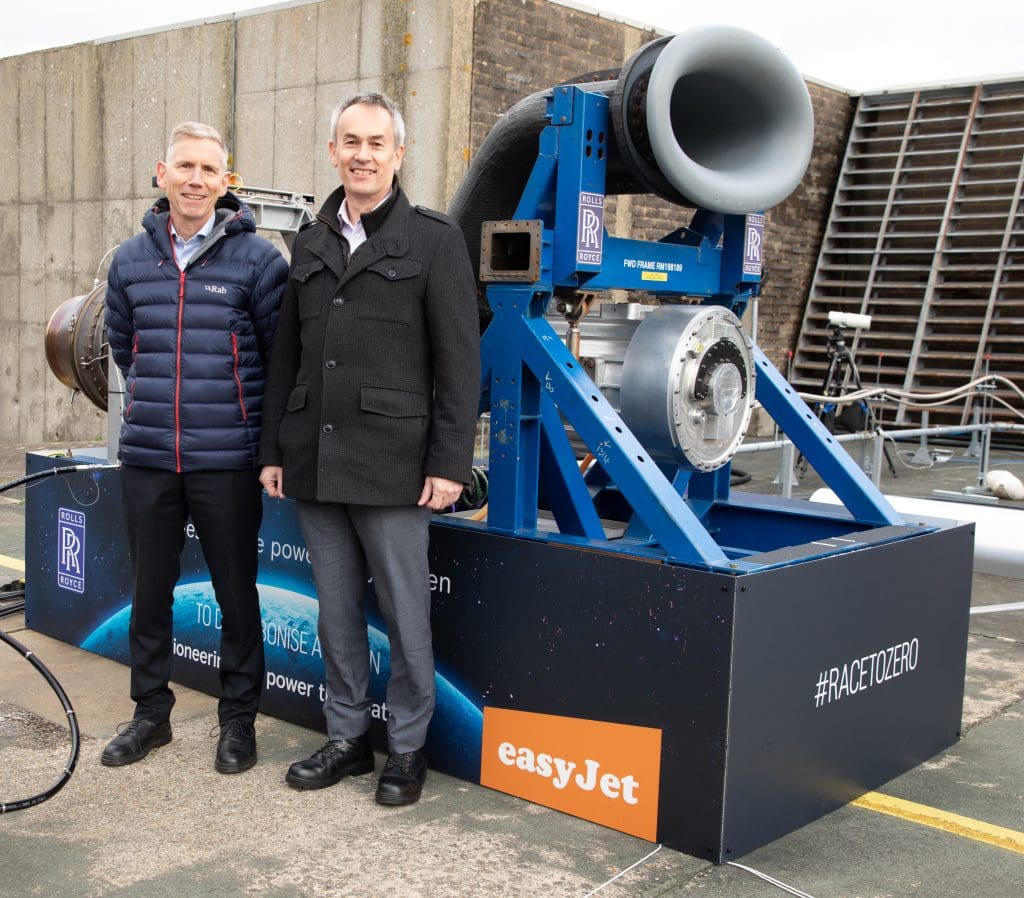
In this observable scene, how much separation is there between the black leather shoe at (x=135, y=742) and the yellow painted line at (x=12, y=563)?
2.98 metres

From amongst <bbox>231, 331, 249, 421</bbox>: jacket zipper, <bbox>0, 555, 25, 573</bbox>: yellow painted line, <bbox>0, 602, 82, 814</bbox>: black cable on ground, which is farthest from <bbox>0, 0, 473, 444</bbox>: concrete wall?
<bbox>0, 602, 82, 814</bbox>: black cable on ground

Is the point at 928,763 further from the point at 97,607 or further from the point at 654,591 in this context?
the point at 97,607

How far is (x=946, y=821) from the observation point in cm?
339

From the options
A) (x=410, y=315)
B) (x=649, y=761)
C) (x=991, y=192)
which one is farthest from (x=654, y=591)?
(x=991, y=192)

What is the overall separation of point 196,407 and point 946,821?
8.00ft

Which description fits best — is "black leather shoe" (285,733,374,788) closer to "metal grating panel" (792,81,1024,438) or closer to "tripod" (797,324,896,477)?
"tripod" (797,324,896,477)

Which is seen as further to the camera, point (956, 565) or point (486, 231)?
point (956, 565)

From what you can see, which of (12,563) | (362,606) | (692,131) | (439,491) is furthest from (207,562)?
(12,563)

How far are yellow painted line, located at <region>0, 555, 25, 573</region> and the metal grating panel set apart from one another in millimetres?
9482

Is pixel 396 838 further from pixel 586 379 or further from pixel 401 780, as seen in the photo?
pixel 586 379

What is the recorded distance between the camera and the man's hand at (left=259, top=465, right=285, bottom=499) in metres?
3.48

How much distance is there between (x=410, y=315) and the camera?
3.29 metres

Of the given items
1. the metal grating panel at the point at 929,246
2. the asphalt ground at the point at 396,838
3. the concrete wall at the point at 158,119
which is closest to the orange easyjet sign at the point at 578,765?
the asphalt ground at the point at 396,838

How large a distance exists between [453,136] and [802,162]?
5.82m
